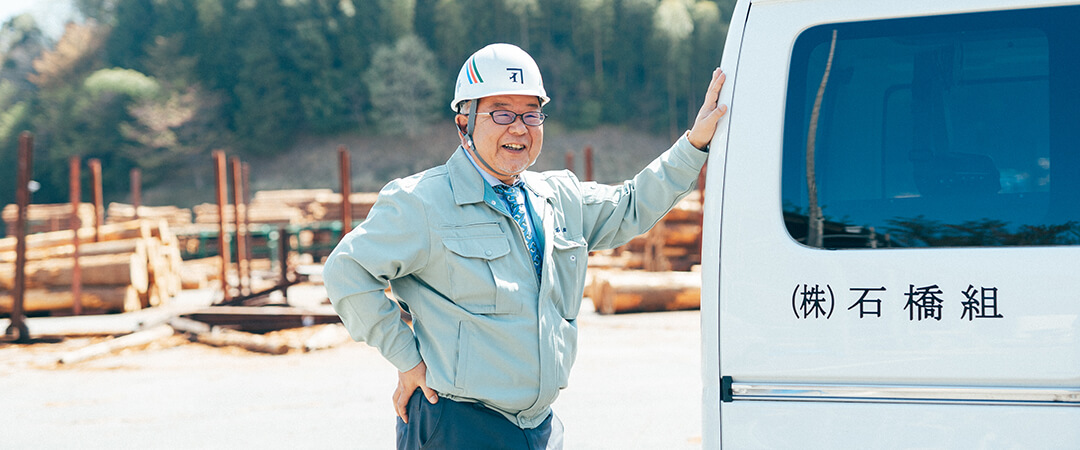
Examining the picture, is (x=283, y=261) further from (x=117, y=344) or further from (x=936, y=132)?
(x=936, y=132)

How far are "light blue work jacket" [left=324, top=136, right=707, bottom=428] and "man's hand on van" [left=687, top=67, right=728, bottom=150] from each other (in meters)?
0.16

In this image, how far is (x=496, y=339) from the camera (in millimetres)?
2531

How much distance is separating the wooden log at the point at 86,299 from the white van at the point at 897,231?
13.3 metres

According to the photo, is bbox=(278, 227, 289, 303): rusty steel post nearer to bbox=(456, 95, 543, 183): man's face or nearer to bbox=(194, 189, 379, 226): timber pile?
bbox=(456, 95, 543, 183): man's face

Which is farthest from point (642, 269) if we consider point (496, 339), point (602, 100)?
point (602, 100)

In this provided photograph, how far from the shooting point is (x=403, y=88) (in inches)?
2313

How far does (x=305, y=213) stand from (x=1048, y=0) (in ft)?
91.6

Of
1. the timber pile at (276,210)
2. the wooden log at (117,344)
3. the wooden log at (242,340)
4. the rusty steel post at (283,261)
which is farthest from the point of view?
the timber pile at (276,210)

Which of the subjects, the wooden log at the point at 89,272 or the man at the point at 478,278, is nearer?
the man at the point at 478,278

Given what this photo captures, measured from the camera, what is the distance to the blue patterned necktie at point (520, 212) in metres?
2.68

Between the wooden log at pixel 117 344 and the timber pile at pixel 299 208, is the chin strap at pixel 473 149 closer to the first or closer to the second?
the wooden log at pixel 117 344

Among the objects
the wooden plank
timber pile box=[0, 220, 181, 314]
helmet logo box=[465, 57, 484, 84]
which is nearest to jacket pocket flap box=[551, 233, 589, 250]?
helmet logo box=[465, 57, 484, 84]

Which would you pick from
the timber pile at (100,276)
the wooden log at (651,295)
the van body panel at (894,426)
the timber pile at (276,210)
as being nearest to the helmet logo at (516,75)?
the van body panel at (894,426)

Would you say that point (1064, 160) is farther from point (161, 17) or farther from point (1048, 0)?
point (161, 17)
